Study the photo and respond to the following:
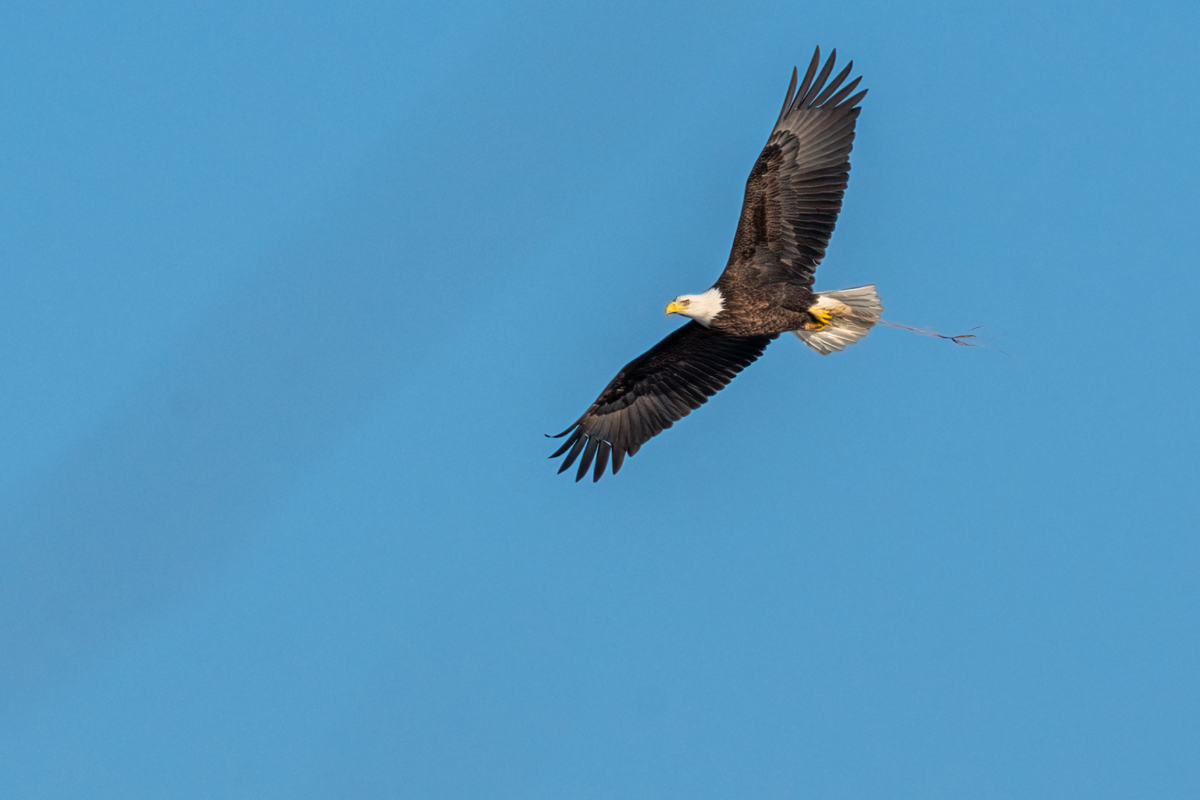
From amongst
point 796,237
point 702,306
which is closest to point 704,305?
point 702,306

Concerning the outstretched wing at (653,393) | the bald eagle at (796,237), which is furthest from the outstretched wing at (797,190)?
the outstretched wing at (653,393)

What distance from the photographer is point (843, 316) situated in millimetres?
14484

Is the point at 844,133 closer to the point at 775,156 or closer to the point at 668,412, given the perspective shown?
the point at 775,156

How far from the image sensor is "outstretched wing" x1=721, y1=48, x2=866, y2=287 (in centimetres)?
Answer: 1420

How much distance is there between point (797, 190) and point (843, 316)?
131 centimetres

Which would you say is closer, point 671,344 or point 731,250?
point 731,250

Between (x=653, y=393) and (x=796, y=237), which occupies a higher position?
(x=796, y=237)

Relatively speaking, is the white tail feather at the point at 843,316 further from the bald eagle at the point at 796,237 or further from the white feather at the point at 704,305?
the white feather at the point at 704,305

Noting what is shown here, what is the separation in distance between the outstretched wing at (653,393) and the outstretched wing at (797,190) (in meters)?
1.40

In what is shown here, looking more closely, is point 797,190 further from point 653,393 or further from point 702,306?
point 653,393

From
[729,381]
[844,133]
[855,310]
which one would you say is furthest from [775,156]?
[729,381]

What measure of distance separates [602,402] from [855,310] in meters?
3.03

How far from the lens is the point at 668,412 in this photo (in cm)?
1589

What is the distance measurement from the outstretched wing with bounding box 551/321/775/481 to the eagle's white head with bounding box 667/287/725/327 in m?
0.94
